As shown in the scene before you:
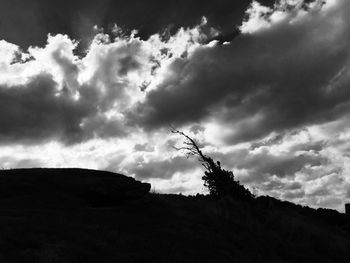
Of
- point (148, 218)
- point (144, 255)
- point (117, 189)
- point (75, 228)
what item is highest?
point (117, 189)

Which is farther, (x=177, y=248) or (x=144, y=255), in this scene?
(x=177, y=248)

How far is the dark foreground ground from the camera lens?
16.8 metres

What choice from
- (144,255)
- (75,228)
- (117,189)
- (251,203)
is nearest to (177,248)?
(144,255)

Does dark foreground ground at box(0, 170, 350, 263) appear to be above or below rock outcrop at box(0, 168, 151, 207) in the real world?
below

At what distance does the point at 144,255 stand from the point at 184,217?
10.8 metres

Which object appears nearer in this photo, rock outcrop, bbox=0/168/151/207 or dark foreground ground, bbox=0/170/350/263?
dark foreground ground, bbox=0/170/350/263

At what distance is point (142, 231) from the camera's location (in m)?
22.3

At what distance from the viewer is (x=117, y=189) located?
3064 cm

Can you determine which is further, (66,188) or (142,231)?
(66,188)

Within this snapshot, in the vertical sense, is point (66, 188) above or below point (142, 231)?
above

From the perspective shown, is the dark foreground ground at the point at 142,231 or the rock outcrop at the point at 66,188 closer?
the dark foreground ground at the point at 142,231

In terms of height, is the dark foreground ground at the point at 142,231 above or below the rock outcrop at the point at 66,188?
below

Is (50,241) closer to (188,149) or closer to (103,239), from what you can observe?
(103,239)

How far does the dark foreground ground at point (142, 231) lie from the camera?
663 inches
